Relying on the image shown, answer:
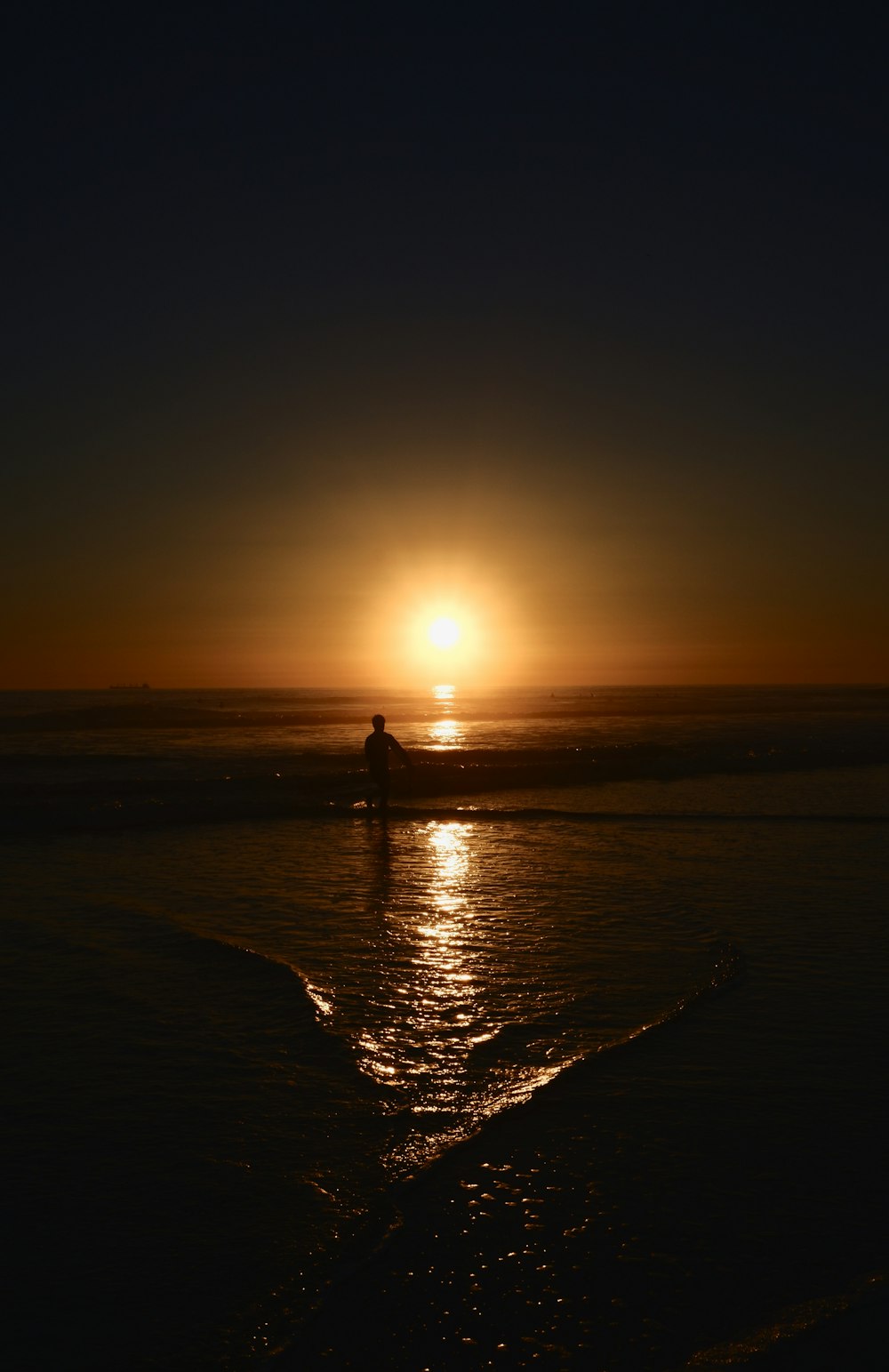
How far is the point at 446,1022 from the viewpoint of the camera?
23.6 ft

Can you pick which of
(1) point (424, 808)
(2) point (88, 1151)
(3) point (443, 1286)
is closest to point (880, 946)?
(3) point (443, 1286)

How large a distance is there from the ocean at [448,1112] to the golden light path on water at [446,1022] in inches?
1.2

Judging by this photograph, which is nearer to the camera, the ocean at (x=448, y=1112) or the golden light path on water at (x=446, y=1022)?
the ocean at (x=448, y=1112)

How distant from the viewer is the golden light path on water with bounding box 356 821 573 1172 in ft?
18.5

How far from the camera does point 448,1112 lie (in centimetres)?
560

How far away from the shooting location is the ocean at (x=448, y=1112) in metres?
3.85

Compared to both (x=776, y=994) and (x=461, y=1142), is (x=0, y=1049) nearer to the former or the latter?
(x=461, y=1142)

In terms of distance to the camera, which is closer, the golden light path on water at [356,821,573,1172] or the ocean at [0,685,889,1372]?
the ocean at [0,685,889,1372]

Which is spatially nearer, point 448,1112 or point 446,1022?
point 448,1112

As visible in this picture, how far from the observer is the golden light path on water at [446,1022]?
564 cm

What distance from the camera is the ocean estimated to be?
3854 millimetres

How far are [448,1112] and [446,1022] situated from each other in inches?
62.3

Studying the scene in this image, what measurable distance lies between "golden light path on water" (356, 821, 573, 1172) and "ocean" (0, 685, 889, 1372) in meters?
0.03

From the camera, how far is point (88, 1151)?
5.20 meters
